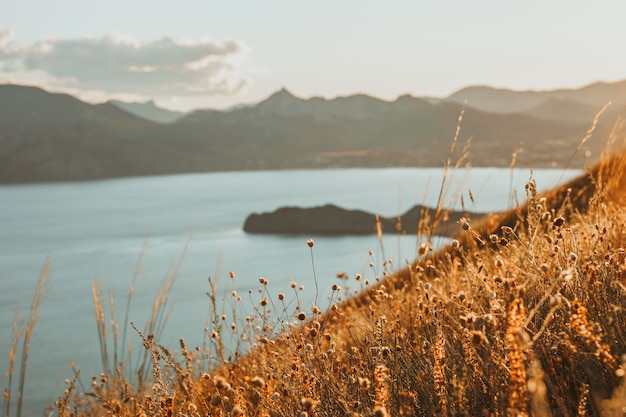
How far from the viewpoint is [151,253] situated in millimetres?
51562

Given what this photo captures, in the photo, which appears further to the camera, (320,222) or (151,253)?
(320,222)

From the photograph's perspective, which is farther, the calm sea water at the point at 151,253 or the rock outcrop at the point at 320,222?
the rock outcrop at the point at 320,222

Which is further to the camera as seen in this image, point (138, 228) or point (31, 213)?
point (31, 213)

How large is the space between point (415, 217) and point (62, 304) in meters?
23.5

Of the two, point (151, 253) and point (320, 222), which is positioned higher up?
point (320, 222)

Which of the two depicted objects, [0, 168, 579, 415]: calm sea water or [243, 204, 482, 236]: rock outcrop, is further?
[243, 204, 482, 236]: rock outcrop

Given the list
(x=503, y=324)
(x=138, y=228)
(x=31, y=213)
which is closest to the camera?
(x=503, y=324)

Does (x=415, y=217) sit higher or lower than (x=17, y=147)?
lower

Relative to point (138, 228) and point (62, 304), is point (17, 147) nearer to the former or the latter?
point (138, 228)

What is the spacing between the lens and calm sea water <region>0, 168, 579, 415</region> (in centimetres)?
2345

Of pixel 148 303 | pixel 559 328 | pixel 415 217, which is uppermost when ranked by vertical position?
pixel 559 328

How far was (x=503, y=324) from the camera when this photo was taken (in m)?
1.80

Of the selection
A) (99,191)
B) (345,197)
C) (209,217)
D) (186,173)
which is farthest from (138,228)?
(186,173)

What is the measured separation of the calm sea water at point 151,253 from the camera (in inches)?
923
